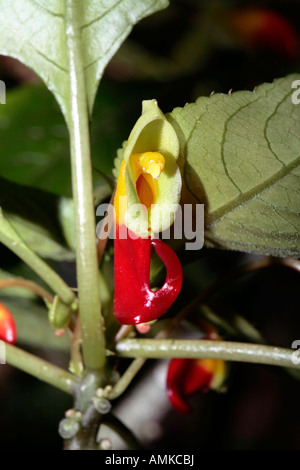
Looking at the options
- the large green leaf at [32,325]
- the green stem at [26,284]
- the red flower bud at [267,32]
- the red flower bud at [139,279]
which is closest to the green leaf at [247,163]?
the red flower bud at [139,279]

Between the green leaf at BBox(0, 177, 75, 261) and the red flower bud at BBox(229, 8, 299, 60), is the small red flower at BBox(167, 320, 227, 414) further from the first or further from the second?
the red flower bud at BBox(229, 8, 299, 60)

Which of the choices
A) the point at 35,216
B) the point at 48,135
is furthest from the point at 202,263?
the point at 35,216

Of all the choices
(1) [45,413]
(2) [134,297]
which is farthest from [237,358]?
(1) [45,413]

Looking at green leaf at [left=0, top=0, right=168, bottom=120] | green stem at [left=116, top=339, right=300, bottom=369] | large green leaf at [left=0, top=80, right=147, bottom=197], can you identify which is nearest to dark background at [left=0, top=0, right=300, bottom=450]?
large green leaf at [left=0, top=80, right=147, bottom=197]

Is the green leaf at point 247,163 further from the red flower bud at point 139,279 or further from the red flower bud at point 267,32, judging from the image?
the red flower bud at point 267,32

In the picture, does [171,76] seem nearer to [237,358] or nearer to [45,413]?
[45,413]

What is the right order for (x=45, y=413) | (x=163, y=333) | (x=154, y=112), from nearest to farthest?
(x=154, y=112)
(x=163, y=333)
(x=45, y=413)
